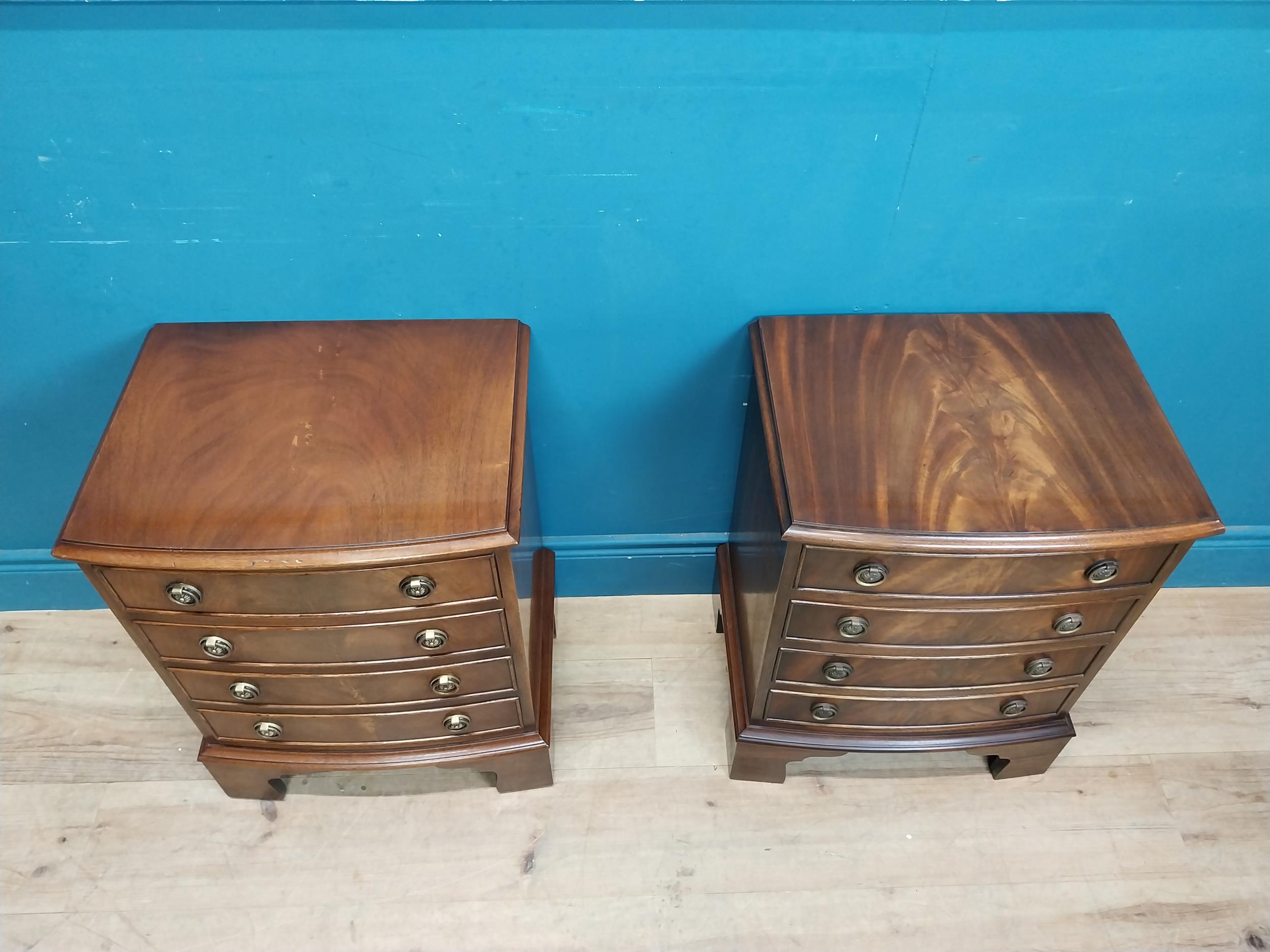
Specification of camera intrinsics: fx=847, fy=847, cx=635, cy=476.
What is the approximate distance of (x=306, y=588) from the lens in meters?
1.18

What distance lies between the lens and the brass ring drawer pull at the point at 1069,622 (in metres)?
1.31

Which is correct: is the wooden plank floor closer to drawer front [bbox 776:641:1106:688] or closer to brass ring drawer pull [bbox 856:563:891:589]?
drawer front [bbox 776:641:1106:688]

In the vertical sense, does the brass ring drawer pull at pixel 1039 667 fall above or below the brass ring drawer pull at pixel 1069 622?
below

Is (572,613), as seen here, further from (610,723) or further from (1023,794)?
(1023,794)

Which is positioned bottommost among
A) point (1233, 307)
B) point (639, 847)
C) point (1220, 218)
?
point (639, 847)

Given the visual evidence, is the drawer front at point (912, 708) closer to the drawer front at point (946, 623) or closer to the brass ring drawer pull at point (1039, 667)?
the brass ring drawer pull at point (1039, 667)

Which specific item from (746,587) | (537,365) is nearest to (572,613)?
(746,587)

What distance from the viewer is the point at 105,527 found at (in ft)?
3.72

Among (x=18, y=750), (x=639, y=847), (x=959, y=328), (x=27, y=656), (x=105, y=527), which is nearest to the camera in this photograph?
(x=105, y=527)

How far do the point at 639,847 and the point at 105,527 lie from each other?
104 centimetres

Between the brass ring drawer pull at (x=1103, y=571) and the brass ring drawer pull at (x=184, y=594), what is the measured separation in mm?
1267

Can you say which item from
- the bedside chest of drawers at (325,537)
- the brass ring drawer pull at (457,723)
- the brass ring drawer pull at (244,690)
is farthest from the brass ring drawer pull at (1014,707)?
the brass ring drawer pull at (244,690)

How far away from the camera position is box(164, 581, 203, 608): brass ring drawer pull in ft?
3.81

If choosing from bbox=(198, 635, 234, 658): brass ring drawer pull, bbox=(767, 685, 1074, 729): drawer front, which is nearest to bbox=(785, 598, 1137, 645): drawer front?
bbox=(767, 685, 1074, 729): drawer front
